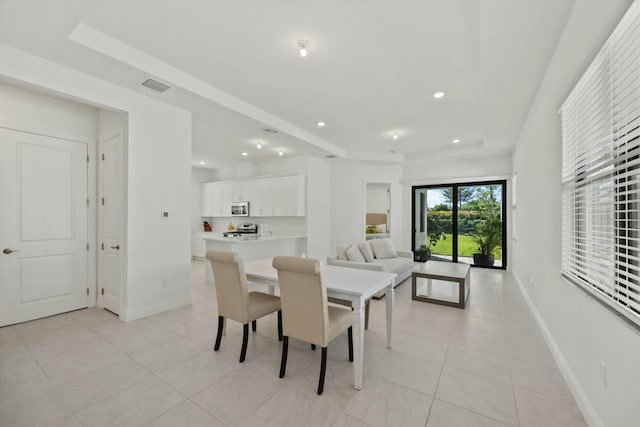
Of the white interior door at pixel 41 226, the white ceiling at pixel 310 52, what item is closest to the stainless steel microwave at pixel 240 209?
the white ceiling at pixel 310 52

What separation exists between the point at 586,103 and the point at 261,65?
8.88 ft

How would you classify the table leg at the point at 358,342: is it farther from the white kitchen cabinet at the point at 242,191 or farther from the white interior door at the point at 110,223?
the white kitchen cabinet at the point at 242,191

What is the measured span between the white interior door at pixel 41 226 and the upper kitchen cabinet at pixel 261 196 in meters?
3.48

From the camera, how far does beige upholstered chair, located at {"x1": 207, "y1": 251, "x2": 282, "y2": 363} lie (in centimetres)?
235

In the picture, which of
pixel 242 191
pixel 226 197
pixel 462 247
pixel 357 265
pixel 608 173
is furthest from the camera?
pixel 226 197

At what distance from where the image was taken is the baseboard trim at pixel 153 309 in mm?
3180

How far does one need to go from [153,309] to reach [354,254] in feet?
9.83

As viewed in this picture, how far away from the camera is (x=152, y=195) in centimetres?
341

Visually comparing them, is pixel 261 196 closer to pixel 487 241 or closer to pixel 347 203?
pixel 347 203

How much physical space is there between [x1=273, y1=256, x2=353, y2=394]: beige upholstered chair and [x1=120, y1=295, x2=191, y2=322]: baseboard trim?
7.14ft

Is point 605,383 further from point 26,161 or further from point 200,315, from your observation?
point 26,161

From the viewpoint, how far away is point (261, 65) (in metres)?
2.86

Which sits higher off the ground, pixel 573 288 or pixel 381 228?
pixel 381 228

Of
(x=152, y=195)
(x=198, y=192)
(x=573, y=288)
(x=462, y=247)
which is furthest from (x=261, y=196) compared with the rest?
(x=573, y=288)
